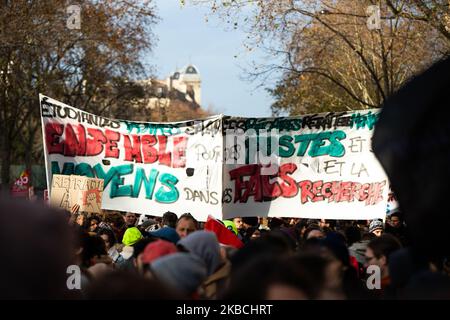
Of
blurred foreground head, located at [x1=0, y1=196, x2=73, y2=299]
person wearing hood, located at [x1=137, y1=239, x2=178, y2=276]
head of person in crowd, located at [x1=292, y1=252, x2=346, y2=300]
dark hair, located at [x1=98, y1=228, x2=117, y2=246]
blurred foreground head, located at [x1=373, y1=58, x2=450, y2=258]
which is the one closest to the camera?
blurred foreground head, located at [x1=0, y1=196, x2=73, y2=299]

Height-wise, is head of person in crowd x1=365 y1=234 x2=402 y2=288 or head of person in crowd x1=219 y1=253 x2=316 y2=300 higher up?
head of person in crowd x1=219 y1=253 x2=316 y2=300

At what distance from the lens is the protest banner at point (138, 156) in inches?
518

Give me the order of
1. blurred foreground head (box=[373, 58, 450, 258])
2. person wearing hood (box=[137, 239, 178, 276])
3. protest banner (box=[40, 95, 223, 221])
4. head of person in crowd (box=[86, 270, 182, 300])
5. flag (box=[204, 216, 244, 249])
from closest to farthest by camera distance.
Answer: head of person in crowd (box=[86, 270, 182, 300]), blurred foreground head (box=[373, 58, 450, 258]), person wearing hood (box=[137, 239, 178, 276]), flag (box=[204, 216, 244, 249]), protest banner (box=[40, 95, 223, 221])

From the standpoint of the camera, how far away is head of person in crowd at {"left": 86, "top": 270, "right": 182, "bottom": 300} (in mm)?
2520

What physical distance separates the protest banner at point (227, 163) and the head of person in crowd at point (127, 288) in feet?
32.7

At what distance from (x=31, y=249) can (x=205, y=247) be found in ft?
9.84

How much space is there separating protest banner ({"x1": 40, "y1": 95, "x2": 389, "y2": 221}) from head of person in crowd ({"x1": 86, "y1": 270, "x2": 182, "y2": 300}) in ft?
32.7

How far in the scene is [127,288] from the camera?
8.27 ft

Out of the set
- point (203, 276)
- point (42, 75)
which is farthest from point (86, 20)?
point (203, 276)

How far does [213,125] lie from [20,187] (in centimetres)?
1458

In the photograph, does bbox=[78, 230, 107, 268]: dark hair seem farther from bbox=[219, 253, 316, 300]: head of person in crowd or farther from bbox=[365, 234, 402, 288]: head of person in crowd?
bbox=[219, 253, 316, 300]: head of person in crowd

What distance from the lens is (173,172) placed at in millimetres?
13375

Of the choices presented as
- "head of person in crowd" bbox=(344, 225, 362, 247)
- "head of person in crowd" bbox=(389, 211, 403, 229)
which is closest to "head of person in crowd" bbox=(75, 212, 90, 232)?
"head of person in crowd" bbox=(344, 225, 362, 247)
